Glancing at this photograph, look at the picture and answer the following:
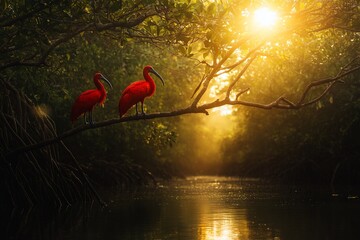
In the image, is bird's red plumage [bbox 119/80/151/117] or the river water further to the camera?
bird's red plumage [bbox 119/80/151/117]

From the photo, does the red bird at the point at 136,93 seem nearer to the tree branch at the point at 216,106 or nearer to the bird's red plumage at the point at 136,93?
the bird's red plumage at the point at 136,93

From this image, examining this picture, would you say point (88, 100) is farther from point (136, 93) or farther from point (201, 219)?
point (201, 219)

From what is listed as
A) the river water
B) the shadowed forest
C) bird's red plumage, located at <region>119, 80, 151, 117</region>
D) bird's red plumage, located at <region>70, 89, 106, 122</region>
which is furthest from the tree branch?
the river water

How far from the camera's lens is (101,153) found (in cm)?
3025

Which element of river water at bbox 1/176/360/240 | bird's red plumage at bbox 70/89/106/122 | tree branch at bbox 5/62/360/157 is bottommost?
river water at bbox 1/176/360/240

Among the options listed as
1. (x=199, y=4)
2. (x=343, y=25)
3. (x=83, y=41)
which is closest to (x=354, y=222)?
(x=343, y=25)

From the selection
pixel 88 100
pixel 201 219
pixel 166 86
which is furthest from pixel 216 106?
pixel 166 86

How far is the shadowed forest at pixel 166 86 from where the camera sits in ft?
45.4

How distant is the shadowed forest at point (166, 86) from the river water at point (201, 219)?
162 cm

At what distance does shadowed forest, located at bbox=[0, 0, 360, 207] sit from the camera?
45.4 ft

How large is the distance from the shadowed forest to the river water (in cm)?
162

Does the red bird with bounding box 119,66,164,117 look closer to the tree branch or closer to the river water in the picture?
the tree branch

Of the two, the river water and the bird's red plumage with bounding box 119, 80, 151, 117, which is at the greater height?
the bird's red plumage with bounding box 119, 80, 151, 117

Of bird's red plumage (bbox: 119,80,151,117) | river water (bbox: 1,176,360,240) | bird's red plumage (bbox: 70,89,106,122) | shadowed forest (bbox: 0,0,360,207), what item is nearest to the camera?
river water (bbox: 1,176,360,240)
